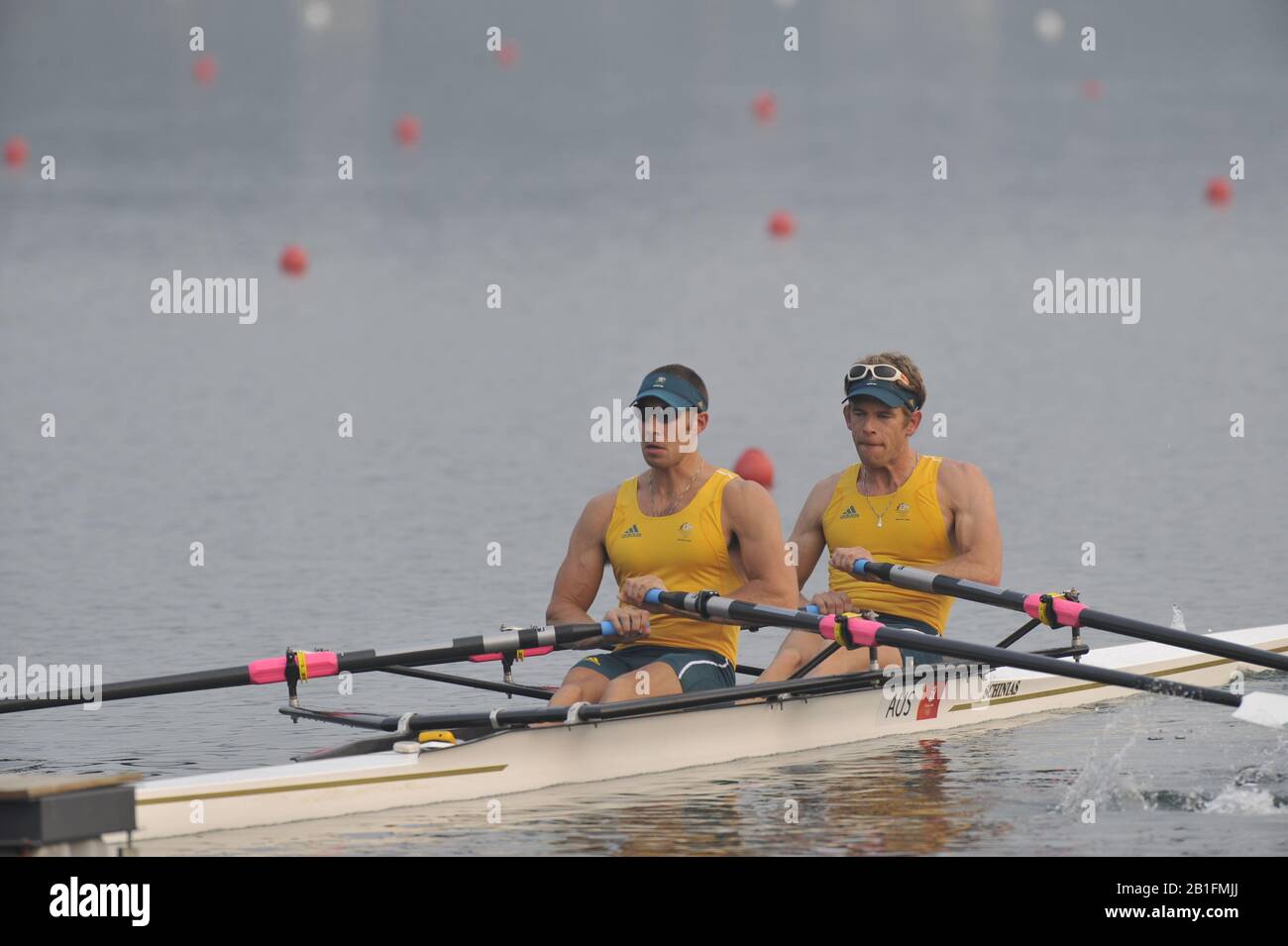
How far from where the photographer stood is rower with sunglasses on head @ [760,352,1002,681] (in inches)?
325

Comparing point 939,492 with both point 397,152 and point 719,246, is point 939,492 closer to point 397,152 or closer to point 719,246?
point 719,246

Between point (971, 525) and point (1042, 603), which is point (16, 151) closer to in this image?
point (971, 525)

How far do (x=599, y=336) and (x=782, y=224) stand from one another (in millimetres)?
6481

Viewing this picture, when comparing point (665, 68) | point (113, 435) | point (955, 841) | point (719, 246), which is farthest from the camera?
point (665, 68)

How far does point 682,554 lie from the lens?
7664 mm

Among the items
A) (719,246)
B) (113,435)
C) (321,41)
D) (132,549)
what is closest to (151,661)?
(132,549)

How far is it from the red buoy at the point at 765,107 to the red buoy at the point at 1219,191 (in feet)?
26.1

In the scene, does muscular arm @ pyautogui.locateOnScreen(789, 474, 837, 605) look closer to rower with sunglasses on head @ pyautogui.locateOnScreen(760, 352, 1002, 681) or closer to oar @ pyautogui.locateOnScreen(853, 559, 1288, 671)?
rower with sunglasses on head @ pyautogui.locateOnScreen(760, 352, 1002, 681)

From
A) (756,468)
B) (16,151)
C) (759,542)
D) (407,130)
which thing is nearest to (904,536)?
(759,542)

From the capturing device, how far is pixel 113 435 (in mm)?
18141

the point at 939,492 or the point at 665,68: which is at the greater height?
the point at 665,68

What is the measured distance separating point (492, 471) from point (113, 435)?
12.9 feet

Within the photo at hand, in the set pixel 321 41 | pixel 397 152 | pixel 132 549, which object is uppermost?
pixel 321 41

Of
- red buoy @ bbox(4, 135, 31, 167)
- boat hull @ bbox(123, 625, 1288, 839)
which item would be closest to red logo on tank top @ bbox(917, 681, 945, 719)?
boat hull @ bbox(123, 625, 1288, 839)
